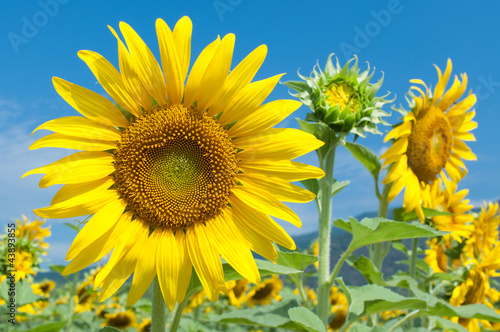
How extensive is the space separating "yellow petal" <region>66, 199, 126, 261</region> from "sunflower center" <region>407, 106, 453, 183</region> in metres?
3.08

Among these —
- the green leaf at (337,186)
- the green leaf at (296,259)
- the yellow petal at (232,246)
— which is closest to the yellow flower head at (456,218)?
the green leaf at (337,186)

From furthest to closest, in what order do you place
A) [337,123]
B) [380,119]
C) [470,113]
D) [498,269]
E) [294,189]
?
[498,269] → [470,113] → [380,119] → [337,123] → [294,189]

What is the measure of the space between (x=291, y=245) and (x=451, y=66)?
3201 mm

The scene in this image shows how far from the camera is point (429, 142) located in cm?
449

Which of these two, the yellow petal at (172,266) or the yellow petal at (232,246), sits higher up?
the yellow petal at (232,246)

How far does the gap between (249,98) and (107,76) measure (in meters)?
0.72

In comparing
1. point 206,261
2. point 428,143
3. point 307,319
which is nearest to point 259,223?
point 206,261

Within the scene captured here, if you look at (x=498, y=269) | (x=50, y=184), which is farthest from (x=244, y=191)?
(x=498, y=269)

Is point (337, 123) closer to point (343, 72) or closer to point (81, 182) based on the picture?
point (343, 72)

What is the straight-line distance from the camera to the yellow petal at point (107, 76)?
7.37 ft

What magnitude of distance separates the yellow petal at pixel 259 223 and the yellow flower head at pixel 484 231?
4375mm

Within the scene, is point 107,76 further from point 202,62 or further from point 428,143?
point 428,143

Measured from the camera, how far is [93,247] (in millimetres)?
2230

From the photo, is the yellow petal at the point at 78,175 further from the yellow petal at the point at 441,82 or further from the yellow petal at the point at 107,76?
the yellow petal at the point at 441,82
